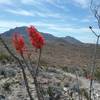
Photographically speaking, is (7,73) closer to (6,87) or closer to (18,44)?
(6,87)

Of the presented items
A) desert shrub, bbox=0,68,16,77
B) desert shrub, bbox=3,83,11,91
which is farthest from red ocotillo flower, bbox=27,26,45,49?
desert shrub, bbox=0,68,16,77

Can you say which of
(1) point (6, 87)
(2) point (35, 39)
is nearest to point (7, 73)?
(1) point (6, 87)

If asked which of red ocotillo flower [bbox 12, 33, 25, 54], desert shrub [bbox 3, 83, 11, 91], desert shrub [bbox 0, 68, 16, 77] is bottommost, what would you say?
desert shrub [bbox 3, 83, 11, 91]

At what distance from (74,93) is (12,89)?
255 cm

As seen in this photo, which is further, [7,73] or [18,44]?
[7,73]

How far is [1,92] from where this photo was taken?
13.5 meters

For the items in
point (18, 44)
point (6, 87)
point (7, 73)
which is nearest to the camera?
point (18, 44)

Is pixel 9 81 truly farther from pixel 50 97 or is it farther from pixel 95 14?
pixel 95 14

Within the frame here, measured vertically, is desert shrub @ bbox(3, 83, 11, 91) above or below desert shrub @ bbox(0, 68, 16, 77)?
below

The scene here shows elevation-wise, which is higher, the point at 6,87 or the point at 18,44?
the point at 18,44

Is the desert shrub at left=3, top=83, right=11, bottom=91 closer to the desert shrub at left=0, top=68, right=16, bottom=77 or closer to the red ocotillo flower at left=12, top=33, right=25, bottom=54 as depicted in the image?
the desert shrub at left=0, top=68, right=16, bottom=77

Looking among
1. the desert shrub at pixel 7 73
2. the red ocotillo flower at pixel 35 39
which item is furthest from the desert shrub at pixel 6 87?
the red ocotillo flower at pixel 35 39

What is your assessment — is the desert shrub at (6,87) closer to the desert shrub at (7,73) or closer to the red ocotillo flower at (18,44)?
the desert shrub at (7,73)

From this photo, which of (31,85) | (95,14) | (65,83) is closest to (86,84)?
Answer: (65,83)
